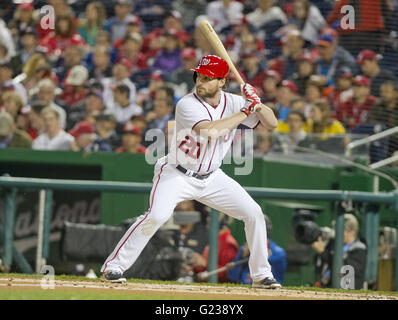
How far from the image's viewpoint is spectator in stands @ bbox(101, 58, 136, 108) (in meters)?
11.1

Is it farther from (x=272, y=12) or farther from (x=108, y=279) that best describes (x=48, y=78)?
(x=108, y=279)

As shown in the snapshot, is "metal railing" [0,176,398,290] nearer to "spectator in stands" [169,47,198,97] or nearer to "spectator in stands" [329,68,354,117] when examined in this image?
"spectator in stands" [329,68,354,117]

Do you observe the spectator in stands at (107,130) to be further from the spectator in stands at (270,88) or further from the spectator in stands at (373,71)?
the spectator in stands at (373,71)

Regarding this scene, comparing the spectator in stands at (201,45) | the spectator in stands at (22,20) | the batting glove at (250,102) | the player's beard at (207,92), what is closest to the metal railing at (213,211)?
the player's beard at (207,92)

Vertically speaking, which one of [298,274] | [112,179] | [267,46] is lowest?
[298,274]

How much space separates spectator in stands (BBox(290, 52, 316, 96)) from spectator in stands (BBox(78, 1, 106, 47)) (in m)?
2.92

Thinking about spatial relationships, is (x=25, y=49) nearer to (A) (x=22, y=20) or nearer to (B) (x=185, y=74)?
(A) (x=22, y=20)

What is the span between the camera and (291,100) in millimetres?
10289

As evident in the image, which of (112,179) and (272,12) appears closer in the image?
(112,179)

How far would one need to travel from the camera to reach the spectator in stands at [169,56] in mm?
11883

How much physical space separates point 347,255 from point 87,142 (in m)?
3.37

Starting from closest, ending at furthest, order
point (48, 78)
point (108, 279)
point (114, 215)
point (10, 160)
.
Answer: point (108, 279)
point (114, 215)
point (10, 160)
point (48, 78)
